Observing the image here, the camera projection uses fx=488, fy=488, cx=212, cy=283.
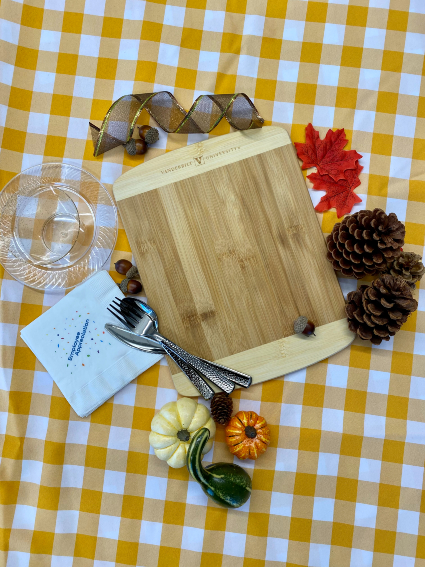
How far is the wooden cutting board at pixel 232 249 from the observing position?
1.00 meters

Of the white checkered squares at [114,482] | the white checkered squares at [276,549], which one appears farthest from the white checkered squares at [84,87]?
the white checkered squares at [276,549]

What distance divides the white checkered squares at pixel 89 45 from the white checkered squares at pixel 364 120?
58cm

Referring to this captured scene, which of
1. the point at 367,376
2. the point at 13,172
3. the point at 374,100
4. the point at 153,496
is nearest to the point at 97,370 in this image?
the point at 153,496

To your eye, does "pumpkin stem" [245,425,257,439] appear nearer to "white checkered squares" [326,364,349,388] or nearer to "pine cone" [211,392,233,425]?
"pine cone" [211,392,233,425]

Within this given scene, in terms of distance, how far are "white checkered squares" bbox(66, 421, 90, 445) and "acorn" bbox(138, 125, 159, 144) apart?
2.01ft

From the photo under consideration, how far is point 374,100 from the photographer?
1038mm

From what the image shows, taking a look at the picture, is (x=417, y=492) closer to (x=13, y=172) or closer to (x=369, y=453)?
(x=369, y=453)

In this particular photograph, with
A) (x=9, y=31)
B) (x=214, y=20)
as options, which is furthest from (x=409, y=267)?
(x=9, y=31)

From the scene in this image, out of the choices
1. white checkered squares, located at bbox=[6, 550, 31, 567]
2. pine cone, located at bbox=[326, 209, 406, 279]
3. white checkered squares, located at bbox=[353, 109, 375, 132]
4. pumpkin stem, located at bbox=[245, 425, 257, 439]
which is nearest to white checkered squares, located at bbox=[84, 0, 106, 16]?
white checkered squares, located at bbox=[353, 109, 375, 132]

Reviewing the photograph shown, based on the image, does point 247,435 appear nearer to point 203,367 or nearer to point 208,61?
point 203,367

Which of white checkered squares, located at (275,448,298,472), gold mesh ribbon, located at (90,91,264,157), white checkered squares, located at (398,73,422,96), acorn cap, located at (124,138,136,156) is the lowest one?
white checkered squares, located at (275,448,298,472)

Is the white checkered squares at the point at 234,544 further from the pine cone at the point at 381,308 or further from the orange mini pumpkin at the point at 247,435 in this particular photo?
the pine cone at the point at 381,308

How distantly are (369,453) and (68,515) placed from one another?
0.65 metres

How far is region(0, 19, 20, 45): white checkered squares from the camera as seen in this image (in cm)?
106
